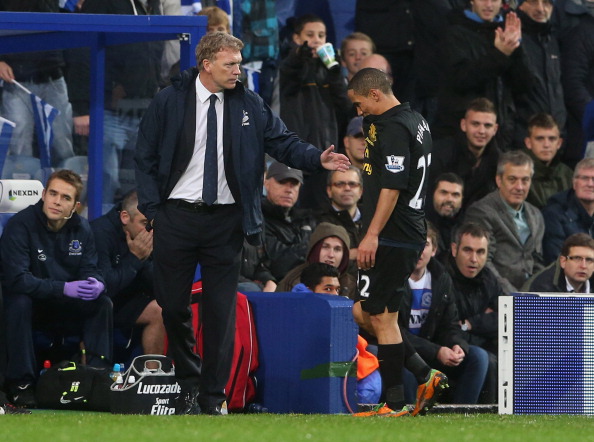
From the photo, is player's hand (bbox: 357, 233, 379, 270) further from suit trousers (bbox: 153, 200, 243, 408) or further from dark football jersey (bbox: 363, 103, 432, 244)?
suit trousers (bbox: 153, 200, 243, 408)

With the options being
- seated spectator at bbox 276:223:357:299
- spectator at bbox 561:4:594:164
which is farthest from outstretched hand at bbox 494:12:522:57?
seated spectator at bbox 276:223:357:299

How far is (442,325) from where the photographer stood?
11578 mm

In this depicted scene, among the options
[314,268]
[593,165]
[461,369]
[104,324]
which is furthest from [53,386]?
[593,165]

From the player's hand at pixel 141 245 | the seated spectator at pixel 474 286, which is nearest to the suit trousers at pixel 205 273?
the player's hand at pixel 141 245

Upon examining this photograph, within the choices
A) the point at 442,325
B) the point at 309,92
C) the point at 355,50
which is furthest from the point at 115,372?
the point at 355,50

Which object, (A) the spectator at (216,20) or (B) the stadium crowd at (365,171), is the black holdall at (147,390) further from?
(A) the spectator at (216,20)

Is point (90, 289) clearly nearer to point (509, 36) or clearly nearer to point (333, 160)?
point (333, 160)

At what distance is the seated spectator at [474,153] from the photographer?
13336 mm

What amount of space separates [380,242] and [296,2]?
21.4 feet

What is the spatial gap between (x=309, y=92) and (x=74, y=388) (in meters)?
4.52

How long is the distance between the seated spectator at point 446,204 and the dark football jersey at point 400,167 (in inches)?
141

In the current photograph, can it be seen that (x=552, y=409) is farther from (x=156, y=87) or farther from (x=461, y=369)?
(x=156, y=87)

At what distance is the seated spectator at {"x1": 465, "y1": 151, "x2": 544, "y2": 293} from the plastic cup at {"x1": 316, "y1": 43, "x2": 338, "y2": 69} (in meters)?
1.86

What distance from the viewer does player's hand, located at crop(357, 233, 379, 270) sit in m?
8.86
